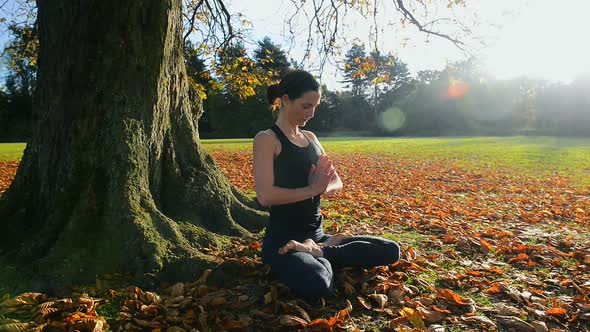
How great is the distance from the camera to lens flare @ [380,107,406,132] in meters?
56.5

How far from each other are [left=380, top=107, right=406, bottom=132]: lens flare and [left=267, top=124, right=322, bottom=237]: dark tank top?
5491 centimetres

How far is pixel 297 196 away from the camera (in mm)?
2971

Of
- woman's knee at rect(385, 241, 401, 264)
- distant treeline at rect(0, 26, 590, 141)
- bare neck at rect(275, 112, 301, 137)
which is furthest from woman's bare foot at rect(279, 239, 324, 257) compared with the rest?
distant treeline at rect(0, 26, 590, 141)

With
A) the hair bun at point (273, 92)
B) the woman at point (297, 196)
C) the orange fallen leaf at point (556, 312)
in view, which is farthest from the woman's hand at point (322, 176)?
the orange fallen leaf at point (556, 312)

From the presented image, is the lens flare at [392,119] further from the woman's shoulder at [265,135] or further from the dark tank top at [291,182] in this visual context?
the woman's shoulder at [265,135]

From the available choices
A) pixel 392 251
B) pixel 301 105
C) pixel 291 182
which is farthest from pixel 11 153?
pixel 392 251

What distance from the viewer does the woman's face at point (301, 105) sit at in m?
3.07

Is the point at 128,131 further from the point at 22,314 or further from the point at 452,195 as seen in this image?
the point at 452,195

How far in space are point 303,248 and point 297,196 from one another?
1.30 feet

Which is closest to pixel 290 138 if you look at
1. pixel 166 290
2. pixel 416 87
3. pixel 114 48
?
pixel 166 290

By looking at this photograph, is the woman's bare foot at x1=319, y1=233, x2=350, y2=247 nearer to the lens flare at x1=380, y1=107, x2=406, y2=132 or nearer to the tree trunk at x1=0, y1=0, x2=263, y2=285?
the tree trunk at x1=0, y1=0, x2=263, y2=285

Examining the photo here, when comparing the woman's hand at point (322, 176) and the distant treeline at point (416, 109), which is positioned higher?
the distant treeline at point (416, 109)

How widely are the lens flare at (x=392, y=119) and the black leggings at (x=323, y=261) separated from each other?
54.9 metres

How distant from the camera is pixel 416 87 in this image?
5988 cm
